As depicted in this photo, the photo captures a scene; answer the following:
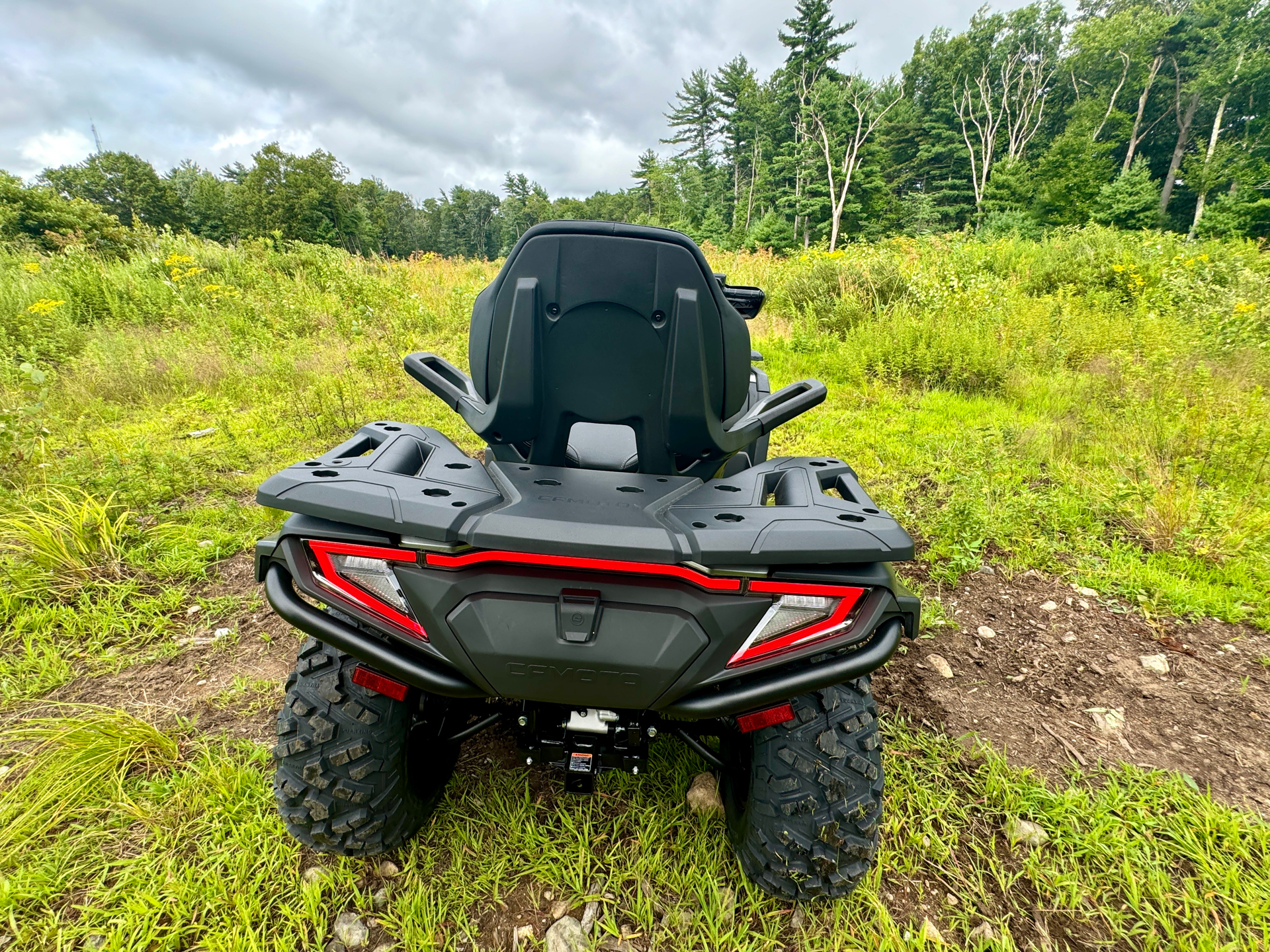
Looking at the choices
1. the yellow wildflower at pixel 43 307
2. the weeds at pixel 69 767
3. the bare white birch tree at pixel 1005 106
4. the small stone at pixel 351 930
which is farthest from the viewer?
the bare white birch tree at pixel 1005 106

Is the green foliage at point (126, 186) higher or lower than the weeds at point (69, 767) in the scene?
higher

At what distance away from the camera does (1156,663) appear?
210 centimetres

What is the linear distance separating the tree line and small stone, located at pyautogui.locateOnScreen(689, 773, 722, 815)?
2458 centimetres

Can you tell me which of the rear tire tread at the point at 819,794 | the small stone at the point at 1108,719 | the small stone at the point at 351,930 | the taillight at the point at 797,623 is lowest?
the small stone at the point at 1108,719

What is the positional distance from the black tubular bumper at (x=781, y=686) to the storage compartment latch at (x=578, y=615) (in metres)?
0.22

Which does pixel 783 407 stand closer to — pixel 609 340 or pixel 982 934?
pixel 609 340

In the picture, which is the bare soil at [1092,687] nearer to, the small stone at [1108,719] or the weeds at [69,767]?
the small stone at [1108,719]

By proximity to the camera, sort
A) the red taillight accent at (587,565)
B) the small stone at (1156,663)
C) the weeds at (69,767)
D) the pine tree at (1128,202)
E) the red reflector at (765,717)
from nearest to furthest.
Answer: the red taillight accent at (587,565), the red reflector at (765,717), the weeds at (69,767), the small stone at (1156,663), the pine tree at (1128,202)

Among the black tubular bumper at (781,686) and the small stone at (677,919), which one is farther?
the small stone at (677,919)

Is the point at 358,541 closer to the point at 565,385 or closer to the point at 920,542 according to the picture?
the point at 565,385

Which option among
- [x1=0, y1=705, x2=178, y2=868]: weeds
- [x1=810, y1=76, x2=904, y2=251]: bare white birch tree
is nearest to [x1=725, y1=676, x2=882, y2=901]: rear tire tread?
[x1=0, y1=705, x2=178, y2=868]: weeds

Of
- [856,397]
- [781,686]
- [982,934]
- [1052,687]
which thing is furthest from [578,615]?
[856,397]

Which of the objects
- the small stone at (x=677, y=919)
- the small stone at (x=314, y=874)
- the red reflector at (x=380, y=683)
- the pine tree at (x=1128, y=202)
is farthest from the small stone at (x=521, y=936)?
the pine tree at (x=1128, y=202)

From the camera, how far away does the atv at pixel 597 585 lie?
3.30 feet
